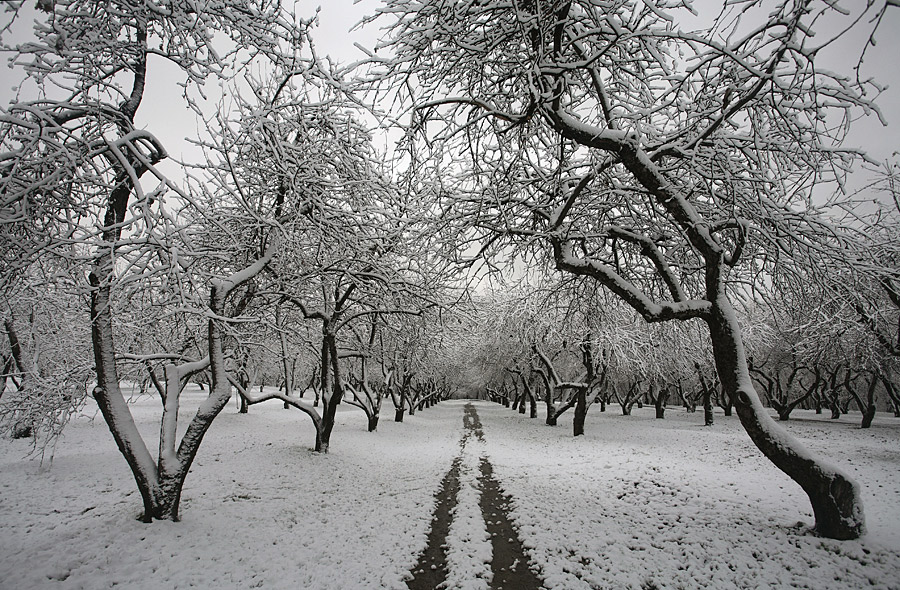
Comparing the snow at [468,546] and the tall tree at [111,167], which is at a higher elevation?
the tall tree at [111,167]

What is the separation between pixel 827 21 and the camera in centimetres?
314

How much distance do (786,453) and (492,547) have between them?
13.3 feet

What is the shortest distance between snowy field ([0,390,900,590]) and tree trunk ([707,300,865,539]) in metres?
0.27

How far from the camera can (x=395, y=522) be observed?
245 inches

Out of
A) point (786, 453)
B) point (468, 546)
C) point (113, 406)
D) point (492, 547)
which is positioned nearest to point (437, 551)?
point (468, 546)

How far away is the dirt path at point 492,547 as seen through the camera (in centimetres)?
448

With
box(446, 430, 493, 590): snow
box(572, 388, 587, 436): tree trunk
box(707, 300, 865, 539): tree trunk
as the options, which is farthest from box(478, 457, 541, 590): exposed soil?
box(572, 388, 587, 436): tree trunk

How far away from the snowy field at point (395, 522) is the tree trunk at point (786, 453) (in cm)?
27

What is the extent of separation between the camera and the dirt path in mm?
4484

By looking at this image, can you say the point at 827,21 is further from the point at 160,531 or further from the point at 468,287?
the point at 160,531

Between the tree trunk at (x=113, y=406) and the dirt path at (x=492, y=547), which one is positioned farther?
the tree trunk at (x=113, y=406)

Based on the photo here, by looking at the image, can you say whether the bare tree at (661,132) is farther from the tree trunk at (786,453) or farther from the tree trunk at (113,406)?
the tree trunk at (113,406)

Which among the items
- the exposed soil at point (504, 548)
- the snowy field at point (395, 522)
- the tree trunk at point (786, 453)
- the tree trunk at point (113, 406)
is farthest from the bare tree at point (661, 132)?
the tree trunk at point (113, 406)

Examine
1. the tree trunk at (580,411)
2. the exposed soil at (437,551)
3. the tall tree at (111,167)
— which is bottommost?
the exposed soil at (437,551)
